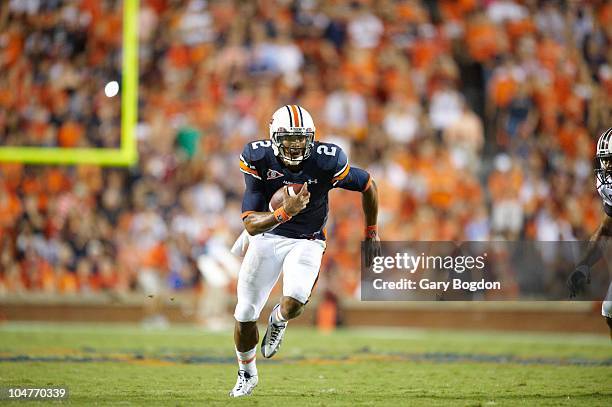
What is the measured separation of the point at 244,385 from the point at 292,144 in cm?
167

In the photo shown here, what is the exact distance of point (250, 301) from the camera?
6.54 m

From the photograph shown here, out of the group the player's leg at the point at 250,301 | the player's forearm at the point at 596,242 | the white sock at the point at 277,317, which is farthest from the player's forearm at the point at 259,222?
the player's forearm at the point at 596,242

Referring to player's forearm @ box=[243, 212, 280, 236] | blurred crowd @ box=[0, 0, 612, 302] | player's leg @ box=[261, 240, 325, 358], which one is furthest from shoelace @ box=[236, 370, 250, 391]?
blurred crowd @ box=[0, 0, 612, 302]

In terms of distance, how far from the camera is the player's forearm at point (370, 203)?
6.83m

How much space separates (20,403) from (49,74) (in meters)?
6.13

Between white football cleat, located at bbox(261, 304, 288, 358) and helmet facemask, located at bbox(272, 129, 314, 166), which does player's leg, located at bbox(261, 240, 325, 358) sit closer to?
white football cleat, located at bbox(261, 304, 288, 358)

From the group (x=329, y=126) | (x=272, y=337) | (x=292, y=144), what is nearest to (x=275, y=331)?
(x=272, y=337)

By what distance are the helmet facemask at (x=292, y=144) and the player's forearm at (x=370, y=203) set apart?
22.6 inches

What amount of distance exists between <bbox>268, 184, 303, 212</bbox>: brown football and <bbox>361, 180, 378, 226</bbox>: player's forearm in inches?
21.3

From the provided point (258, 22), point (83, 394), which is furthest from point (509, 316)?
point (83, 394)

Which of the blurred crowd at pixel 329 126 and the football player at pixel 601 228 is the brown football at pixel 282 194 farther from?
the blurred crowd at pixel 329 126

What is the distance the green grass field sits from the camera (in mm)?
6516

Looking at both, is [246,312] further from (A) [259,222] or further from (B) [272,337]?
(A) [259,222]

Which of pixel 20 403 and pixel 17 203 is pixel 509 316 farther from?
pixel 20 403
